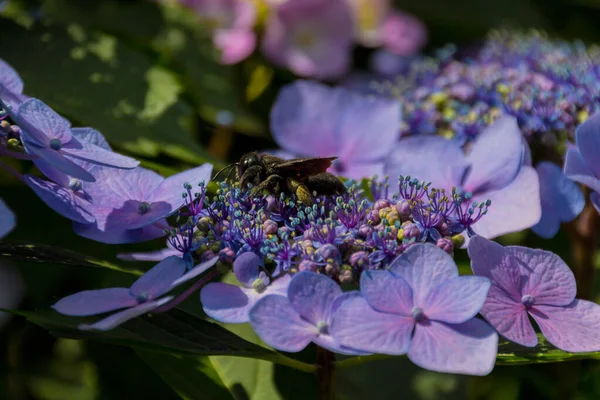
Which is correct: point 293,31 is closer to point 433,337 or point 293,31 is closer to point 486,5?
point 486,5

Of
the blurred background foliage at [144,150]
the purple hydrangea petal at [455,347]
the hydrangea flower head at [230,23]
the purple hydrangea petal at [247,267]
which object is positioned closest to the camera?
the purple hydrangea petal at [455,347]

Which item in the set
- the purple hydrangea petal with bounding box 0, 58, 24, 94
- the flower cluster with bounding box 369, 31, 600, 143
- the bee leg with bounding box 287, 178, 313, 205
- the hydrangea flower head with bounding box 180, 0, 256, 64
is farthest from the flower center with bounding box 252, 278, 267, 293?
the hydrangea flower head with bounding box 180, 0, 256, 64

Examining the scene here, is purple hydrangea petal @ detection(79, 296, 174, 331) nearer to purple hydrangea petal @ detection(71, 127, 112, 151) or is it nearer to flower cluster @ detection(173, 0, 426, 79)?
purple hydrangea petal @ detection(71, 127, 112, 151)

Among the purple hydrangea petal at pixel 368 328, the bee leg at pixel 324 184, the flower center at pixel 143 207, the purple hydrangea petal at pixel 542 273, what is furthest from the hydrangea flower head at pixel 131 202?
the purple hydrangea petal at pixel 542 273

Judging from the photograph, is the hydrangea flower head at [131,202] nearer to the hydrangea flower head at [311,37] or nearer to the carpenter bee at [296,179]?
the carpenter bee at [296,179]

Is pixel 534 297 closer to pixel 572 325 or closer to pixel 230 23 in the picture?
pixel 572 325
